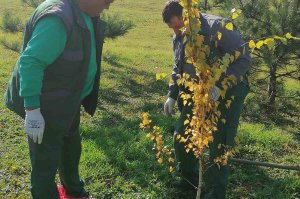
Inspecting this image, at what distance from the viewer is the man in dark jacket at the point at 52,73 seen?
246 cm

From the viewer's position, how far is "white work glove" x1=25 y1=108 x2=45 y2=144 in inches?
100

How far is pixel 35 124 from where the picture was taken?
101 inches

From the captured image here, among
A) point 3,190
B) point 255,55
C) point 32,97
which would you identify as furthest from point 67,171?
point 255,55

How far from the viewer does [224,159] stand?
2951 mm

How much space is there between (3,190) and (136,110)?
3.13 m

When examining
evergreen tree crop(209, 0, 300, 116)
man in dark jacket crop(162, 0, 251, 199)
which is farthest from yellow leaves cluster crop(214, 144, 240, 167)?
evergreen tree crop(209, 0, 300, 116)

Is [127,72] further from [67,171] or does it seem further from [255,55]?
[67,171]

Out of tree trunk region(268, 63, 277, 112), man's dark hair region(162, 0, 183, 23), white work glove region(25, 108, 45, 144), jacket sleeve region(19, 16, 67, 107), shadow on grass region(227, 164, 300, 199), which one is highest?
man's dark hair region(162, 0, 183, 23)

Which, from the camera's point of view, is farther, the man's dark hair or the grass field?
the grass field

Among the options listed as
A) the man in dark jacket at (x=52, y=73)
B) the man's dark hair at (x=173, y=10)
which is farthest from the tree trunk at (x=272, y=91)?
the man in dark jacket at (x=52, y=73)

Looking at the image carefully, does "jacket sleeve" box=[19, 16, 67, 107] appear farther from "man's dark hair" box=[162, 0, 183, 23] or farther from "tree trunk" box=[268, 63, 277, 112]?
"tree trunk" box=[268, 63, 277, 112]

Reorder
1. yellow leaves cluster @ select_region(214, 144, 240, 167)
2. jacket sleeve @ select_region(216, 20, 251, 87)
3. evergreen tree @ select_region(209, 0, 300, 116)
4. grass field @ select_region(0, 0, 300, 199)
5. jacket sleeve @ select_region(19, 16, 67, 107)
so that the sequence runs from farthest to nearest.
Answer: evergreen tree @ select_region(209, 0, 300, 116), grass field @ select_region(0, 0, 300, 199), jacket sleeve @ select_region(216, 20, 251, 87), yellow leaves cluster @ select_region(214, 144, 240, 167), jacket sleeve @ select_region(19, 16, 67, 107)

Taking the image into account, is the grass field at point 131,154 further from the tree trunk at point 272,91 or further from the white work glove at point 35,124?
the white work glove at point 35,124

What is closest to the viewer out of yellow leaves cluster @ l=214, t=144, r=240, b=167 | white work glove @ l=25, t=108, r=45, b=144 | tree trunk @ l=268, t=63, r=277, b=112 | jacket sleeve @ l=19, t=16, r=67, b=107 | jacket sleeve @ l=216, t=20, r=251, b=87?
jacket sleeve @ l=19, t=16, r=67, b=107
